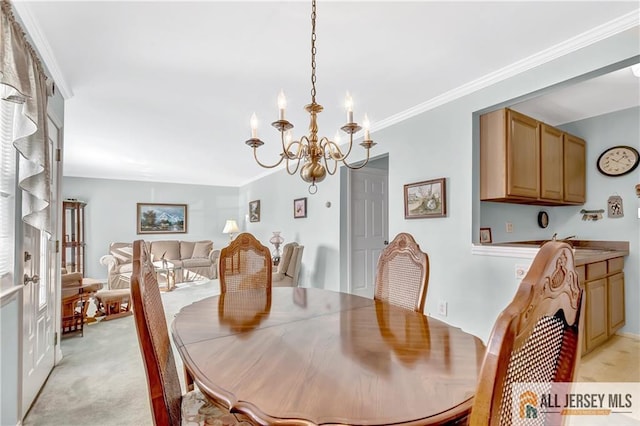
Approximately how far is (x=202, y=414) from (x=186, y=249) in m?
6.57

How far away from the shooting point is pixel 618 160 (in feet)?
10.5

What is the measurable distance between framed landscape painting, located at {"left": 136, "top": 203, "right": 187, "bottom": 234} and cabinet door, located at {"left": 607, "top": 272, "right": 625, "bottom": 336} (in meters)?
7.58

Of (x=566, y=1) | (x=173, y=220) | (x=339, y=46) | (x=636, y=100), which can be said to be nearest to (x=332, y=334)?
(x=339, y=46)

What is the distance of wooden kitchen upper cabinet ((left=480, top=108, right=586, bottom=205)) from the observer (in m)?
2.49

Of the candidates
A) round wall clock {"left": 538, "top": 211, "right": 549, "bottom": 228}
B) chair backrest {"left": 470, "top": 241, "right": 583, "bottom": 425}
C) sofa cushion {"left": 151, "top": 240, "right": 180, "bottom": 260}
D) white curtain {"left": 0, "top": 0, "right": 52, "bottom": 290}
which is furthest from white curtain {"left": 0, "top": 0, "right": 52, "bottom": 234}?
sofa cushion {"left": 151, "top": 240, "right": 180, "bottom": 260}

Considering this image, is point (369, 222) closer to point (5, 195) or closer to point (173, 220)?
point (5, 195)

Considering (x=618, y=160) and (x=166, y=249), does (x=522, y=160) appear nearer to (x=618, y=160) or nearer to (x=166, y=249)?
(x=618, y=160)

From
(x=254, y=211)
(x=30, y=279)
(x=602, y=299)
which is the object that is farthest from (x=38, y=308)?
(x=254, y=211)

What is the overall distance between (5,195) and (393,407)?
82.0 inches

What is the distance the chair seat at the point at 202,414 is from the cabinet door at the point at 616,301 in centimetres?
331

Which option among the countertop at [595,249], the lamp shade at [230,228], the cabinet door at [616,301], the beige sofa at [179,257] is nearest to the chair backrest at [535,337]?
the countertop at [595,249]

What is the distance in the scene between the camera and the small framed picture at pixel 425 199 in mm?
2754

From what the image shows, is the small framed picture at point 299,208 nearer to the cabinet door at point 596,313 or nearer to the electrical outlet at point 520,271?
the electrical outlet at point 520,271

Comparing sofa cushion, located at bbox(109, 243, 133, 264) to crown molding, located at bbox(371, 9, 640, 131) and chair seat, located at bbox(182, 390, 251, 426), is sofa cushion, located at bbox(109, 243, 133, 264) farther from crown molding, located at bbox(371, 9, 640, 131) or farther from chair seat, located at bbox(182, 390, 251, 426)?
crown molding, located at bbox(371, 9, 640, 131)
